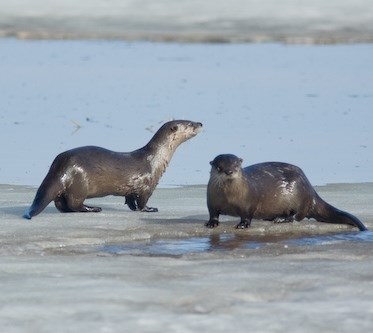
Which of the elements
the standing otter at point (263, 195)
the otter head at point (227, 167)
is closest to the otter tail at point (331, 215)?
the standing otter at point (263, 195)

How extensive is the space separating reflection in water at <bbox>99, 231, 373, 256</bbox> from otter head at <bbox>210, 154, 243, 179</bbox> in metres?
0.29

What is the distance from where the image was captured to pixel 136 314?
3.95 m

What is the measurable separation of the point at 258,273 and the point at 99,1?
17.3 meters

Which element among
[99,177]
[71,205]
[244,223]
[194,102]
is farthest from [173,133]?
[194,102]

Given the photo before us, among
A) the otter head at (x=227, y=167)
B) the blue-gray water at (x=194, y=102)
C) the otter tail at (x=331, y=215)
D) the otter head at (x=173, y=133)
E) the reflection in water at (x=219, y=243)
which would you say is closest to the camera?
the reflection in water at (x=219, y=243)

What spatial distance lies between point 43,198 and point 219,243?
3.58 feet

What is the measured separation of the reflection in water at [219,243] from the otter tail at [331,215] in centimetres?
14

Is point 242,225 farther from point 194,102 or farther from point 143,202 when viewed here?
point 194,102

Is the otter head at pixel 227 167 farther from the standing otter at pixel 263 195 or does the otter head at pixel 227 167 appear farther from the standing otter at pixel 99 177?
the standing otter at pixel 99 177

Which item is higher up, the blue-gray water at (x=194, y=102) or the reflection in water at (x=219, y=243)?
the blue-gray water at (x=194, y=102)

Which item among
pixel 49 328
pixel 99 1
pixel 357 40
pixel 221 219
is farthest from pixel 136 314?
pixel 99 1

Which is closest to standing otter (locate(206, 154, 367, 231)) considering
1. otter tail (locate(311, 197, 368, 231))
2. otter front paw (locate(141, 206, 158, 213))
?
otter tail (locate(311, 197, 368, 231))

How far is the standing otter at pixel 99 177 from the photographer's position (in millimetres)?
6348

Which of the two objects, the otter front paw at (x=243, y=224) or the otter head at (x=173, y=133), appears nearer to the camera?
the otter front paw at (x=243, y=224)
